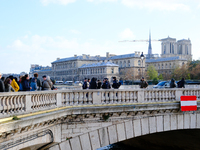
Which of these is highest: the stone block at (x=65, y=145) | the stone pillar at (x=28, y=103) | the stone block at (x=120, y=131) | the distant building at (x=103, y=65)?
the distant building at (x=103, y=65)

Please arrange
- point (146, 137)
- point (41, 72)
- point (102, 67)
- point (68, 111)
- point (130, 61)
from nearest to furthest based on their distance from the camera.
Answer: point (68, 111), point (146, 137), point (102, 67), point (130, 61), point (41, 72)

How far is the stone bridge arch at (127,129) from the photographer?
13484mm

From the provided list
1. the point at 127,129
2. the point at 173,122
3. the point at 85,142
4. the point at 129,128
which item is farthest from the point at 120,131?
the point at 173,122

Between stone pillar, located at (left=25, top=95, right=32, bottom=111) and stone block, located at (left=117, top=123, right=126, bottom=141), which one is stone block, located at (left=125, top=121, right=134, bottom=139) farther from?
stone pillar, located at (left=25, top=95, right=32, bottom=111)

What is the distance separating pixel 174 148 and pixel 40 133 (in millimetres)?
15850

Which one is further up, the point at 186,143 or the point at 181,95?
the point at 181,95

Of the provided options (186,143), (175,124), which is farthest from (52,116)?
(186,143)

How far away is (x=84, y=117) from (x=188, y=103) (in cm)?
603

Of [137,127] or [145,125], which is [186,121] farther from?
[137,127]

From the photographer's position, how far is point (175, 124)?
1634cm

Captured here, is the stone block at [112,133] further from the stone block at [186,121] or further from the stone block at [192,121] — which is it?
the stone block at [192,121]

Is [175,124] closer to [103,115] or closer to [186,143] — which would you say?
[103,115]

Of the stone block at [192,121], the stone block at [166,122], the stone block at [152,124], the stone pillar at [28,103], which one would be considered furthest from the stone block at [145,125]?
the stone pillar at [28,103]

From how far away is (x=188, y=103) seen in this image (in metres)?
16.6
